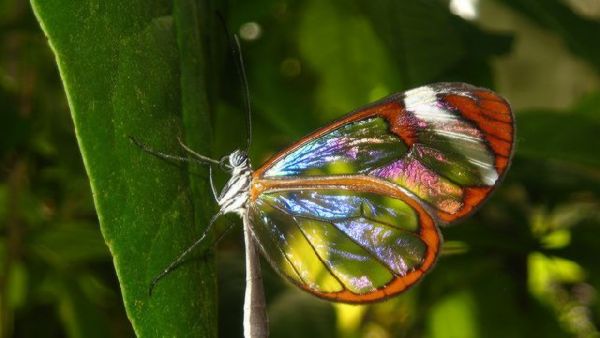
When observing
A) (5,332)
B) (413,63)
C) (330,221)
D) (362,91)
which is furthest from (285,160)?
(5,332)

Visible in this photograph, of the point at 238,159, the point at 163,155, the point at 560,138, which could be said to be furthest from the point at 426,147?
the point at 560,138

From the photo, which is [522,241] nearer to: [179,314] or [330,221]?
[330,221]

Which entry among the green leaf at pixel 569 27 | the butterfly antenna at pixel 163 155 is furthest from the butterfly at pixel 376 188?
the green leaf at pixel 569 27

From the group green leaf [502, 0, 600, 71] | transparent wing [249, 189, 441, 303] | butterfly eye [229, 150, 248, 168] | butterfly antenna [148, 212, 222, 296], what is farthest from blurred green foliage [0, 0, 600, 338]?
butterfly antenna [148, 212, 222, 296]

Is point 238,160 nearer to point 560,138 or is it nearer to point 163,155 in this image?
point 163,155

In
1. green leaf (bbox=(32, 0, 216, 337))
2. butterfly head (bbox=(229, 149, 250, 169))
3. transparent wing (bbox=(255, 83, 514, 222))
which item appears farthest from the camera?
butterfly head (bbox=(229, 149, 250, 169))

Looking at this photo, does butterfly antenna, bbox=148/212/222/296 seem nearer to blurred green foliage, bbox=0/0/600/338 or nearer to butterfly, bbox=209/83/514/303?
butterfly, bbox=209/83/514/303

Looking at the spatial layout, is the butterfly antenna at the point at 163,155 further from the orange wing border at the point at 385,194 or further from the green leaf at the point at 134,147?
the orange wing border at the point at 385,194
